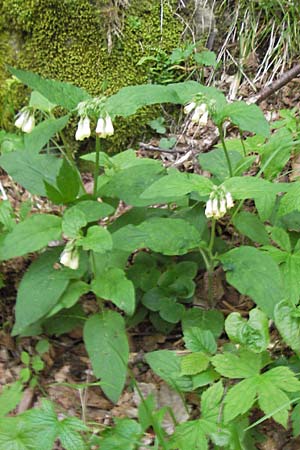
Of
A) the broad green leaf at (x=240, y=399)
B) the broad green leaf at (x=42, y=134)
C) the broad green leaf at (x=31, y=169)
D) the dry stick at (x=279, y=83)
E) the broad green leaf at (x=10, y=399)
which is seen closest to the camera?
the broad green leaf at (x=240, y=399)

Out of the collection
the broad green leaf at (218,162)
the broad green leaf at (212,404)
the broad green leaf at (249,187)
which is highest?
the broad green leaf at (249,187)

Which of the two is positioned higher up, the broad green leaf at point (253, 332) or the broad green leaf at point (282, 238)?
the broad green leaf at point (282, 238)

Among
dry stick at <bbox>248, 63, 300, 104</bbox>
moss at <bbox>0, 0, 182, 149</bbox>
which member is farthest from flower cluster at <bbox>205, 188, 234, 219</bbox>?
moss at <bbox>0, 0, 182, 149</bbox>

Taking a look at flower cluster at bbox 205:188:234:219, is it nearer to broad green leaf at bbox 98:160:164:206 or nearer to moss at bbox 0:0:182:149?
broad green leaf at bbox 98:160:164:206

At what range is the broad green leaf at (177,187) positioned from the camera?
87.3 inches

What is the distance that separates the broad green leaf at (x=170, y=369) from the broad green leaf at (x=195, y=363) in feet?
0.12

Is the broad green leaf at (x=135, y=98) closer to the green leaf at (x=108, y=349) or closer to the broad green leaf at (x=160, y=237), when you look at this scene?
the broad green leaf at (x=160, y=237)

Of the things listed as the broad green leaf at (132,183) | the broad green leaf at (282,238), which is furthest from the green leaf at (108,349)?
the broad green leaf at (282,238)

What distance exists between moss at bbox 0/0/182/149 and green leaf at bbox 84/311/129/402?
173cm

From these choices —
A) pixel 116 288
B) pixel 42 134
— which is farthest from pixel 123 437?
pixel 42 134

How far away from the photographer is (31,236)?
7.52ft

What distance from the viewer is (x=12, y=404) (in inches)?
82.8

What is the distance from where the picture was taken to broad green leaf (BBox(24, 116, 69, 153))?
2.40 m

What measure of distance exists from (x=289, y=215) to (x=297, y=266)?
0.37 m
